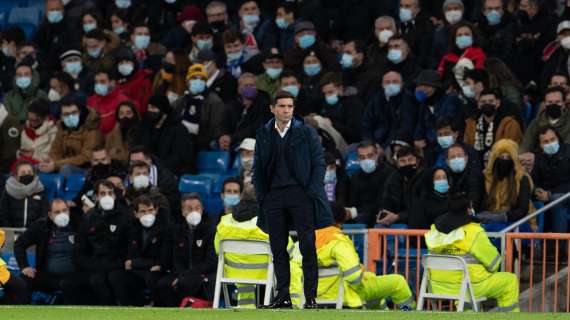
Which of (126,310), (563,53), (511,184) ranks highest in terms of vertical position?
(563,53)

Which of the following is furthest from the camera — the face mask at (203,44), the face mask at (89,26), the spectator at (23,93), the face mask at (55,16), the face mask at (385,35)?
the face mask at (55,16)

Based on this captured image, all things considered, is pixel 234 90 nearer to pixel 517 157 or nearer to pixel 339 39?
pixel 339 39

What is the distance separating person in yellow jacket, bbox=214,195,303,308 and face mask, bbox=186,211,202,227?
87.0 inches

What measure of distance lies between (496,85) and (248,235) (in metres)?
5.31

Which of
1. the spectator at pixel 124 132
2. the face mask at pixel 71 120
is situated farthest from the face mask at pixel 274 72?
the face mask at pixel 71 120

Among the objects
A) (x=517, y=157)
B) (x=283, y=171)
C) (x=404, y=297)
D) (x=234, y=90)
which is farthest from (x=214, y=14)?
(x=283, y=171)

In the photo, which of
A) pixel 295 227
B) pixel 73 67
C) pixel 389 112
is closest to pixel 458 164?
pixel 389 112

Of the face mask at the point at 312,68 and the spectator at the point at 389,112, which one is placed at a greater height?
the face mask at the point at 312,68

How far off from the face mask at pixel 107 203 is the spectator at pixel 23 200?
1610 mm

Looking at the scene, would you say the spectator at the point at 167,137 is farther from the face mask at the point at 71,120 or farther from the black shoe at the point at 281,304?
the black shoe at the point at 281,304

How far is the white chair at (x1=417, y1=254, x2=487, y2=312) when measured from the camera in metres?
16.4

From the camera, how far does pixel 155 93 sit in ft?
77.9

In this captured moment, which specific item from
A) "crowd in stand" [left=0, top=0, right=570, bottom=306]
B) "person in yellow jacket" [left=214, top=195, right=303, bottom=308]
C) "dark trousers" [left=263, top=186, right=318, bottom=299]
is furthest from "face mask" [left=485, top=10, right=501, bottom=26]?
"dark trousers" [left=263, top=186, right=318, bottom=299]

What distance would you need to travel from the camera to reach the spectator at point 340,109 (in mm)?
21625
